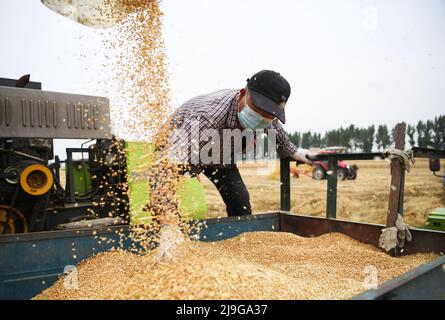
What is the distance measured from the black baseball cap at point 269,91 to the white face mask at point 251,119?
13cm

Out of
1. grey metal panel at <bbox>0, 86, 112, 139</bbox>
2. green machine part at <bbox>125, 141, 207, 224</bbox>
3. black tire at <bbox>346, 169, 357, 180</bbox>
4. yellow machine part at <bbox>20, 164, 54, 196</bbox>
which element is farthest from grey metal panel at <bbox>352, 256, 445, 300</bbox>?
black tire at <bbox>346, 169, 357, 180</bbox>

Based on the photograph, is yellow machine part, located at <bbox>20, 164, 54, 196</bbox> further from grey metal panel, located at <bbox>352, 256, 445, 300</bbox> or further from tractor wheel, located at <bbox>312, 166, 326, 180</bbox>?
tractor wheel, located at <bbox>312, 166, 326, 180</bbox>

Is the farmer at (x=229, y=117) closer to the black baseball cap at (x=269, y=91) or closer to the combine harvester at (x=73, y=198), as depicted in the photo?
the black baseball cap at (x=269, y=91)

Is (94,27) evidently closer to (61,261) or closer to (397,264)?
(61,261)

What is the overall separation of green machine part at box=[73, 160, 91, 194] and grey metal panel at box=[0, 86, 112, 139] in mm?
625

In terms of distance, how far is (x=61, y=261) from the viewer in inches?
77.1

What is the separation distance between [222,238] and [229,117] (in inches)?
35.9

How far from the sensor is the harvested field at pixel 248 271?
137 cm

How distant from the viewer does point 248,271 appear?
1.53 metres

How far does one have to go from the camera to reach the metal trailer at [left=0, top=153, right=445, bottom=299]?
1.24 metres

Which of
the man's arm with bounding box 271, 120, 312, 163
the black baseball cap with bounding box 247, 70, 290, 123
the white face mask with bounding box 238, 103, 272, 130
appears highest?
the black baseball cap with bounding box 247, 70, 290, 123

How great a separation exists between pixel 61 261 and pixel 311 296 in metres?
1.35
